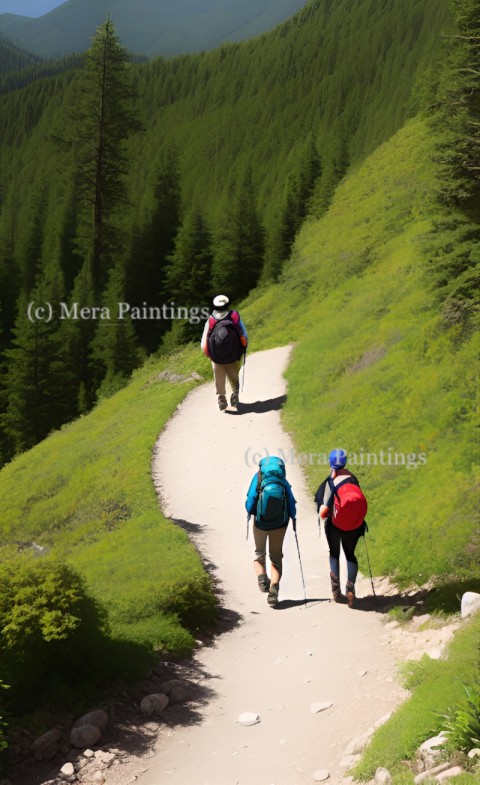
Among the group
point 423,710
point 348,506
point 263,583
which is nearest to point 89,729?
point 423,710

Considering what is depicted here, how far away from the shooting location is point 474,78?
1845 cm

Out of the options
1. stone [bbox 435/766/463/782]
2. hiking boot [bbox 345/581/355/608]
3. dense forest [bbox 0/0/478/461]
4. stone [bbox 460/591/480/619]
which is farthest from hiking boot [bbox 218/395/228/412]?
stone [bbox 435/766/463/782]

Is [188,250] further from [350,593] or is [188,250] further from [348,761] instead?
[348,761]

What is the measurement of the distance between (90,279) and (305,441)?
41616 millimetres

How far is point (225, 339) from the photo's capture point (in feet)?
59.3

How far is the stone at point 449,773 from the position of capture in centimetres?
534

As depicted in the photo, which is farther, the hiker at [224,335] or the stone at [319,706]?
the hiker at [224,335]

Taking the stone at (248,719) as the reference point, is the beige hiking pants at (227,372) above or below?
above

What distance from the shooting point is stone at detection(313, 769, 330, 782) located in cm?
648

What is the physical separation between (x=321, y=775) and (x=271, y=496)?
14.9ft

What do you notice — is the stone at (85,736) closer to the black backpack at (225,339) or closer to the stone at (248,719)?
the stone at (248,719)

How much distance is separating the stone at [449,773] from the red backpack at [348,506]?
511 cm

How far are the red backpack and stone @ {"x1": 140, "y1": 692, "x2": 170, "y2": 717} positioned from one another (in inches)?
136

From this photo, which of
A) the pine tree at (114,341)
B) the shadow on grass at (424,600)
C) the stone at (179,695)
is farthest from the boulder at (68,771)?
the pine tree at (114,341)
